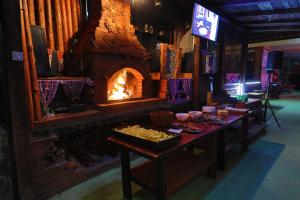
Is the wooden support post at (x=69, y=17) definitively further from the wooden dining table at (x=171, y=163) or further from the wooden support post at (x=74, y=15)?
the wooden dining table at (x=171, y=163)

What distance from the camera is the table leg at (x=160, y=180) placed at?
5.29ft

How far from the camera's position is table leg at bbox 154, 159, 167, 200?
1611mm

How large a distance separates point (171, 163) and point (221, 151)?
2.69 feet

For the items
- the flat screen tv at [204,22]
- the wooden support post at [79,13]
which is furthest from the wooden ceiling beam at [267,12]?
the wooden support post at [79,13]

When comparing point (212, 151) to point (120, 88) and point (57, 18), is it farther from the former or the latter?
point (57, 18)

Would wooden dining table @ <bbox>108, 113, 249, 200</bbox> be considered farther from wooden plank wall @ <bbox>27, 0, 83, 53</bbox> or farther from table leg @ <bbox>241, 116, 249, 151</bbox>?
wooden plank wall @ <bbox>27, 0, 83, 53</bbox>

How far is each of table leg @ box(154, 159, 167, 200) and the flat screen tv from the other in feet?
9.67

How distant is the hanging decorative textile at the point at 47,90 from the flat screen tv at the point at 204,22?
270cm

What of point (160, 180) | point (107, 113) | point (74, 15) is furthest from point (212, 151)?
point (74, 15)

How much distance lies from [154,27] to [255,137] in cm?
338

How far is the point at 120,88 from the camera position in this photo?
3.74 metres

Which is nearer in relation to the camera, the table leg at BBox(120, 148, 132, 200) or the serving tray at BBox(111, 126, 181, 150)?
the serving tray at BBox(111, 126, 181, 150)

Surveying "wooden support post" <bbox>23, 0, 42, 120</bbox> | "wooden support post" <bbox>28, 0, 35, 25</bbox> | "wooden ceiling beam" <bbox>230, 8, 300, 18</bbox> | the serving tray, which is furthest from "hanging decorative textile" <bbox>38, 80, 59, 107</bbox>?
"wooden ceiling beam" <bbox>230, 8, 300, 18</bbox>

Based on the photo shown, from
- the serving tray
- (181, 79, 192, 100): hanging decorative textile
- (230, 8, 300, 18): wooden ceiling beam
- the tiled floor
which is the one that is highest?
(230, 8, 300, 18): wooden ceiling beam
